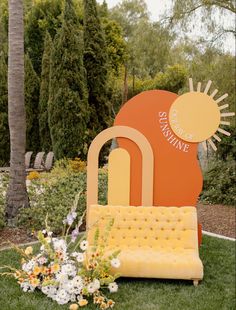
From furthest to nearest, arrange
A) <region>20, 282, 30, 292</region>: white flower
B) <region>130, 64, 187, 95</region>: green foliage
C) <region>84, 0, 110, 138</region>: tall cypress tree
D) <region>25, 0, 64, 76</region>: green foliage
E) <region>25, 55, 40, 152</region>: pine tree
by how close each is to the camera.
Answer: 1. <region>130, 64, 187, 95</region>: green foliage
2. <region>25, 0, 64, 76</region>: green foliage
3. <region>25, 55, 40, 152</region>: pine tree
4. <region>84, 0, 110, 138</region>: tall cypress tree
5. <region>20, 282, 30, 292</region>: white flower

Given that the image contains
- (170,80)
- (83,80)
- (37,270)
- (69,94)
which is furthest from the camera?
(170,80)

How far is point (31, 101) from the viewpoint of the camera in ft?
63.5

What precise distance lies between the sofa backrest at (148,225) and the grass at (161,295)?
55 centimetres

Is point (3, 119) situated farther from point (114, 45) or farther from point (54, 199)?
point (54, 199)

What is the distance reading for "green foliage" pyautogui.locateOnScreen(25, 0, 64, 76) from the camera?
24737 millimetres

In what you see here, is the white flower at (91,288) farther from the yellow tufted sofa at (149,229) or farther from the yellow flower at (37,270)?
the yellow tufted sofa at (149,229)

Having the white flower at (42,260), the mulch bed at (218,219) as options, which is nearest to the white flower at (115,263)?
the white flower at (42,260)

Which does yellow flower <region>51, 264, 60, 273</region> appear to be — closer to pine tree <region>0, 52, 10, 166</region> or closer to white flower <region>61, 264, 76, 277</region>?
white flower <region>61, 264, 76, 277</region>

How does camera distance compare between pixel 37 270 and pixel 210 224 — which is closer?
pixel 37 270

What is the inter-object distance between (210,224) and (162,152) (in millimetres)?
2928

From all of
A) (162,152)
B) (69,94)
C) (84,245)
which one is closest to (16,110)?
(162,152)

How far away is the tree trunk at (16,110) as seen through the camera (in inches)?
336

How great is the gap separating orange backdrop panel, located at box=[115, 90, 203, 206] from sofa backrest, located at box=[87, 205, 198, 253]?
539 millimetres

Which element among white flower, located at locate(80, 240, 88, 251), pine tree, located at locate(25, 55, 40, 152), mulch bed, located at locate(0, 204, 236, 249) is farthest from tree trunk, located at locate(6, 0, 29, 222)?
pine tree, located at locate(25, 55, 40, 152)
